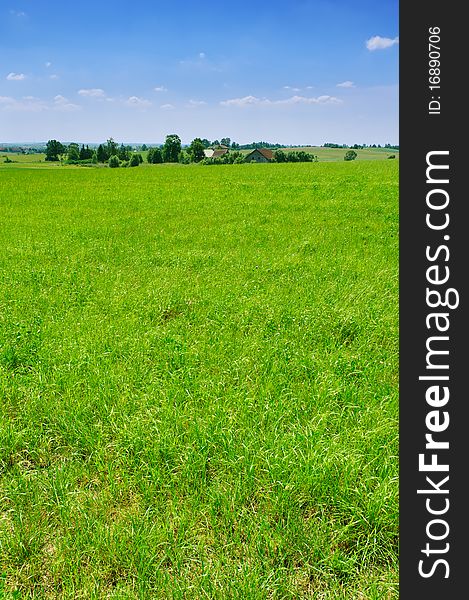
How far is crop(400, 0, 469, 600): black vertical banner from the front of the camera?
218 centimetres

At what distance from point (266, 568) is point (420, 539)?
99 cm

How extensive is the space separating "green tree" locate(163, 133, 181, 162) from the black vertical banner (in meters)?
110

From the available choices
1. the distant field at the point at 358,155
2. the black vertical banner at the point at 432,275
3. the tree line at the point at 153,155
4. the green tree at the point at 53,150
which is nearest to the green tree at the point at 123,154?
the tree line at the point at 153,155

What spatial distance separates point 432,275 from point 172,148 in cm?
11574

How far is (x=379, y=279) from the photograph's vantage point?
27.3ft

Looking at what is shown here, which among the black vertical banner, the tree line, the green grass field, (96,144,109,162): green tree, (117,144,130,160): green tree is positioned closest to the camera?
the black vertical banner

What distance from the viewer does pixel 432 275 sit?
2.31m

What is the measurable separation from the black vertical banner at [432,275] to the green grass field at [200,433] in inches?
35.2

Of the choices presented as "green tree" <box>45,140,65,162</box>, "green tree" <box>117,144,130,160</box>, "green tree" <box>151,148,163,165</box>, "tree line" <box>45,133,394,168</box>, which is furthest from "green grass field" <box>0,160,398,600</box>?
"green tree" <box>117,144,130,160</box>

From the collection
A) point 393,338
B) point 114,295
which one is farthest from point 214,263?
point 393,338

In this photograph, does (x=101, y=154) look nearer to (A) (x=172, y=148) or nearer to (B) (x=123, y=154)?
(B) (x=123, y=154)

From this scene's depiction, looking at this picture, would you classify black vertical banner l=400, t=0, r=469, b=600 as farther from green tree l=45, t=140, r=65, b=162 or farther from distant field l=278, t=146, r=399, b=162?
green tree l=45, t=140, r=65, b=162

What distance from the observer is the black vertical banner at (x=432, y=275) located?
7.14ft

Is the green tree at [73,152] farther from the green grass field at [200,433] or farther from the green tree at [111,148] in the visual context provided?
the green grass field at [200,433]
